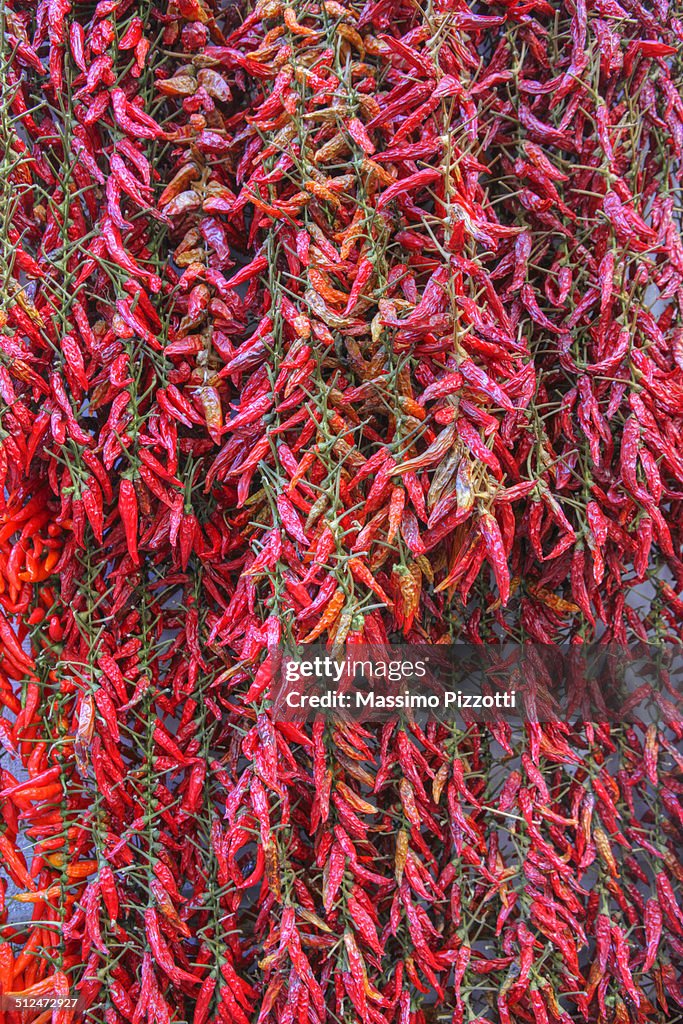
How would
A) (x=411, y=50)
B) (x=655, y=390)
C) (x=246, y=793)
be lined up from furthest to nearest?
(x=655, y=390)
(x=246, y=793)
(x=411, y=50)

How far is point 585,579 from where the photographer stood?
5.08 feet

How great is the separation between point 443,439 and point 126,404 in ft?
2.04

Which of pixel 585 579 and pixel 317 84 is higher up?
pixel 317 84

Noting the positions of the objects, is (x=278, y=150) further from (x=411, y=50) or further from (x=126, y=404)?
(x=126, y=404)

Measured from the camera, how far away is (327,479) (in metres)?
1.33

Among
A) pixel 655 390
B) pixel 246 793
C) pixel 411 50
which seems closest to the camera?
pixel 411 50

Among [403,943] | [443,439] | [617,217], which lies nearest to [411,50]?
[617,217]

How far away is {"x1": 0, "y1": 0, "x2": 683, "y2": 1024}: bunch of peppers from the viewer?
132 cm

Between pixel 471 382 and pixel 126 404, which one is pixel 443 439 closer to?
pixel 471 382

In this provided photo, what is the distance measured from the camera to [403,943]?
144cm

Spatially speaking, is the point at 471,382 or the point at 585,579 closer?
the point at 471,382

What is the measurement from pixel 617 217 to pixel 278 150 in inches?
26.6

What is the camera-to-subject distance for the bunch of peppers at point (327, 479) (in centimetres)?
132

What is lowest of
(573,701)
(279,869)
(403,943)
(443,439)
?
(403,943)
